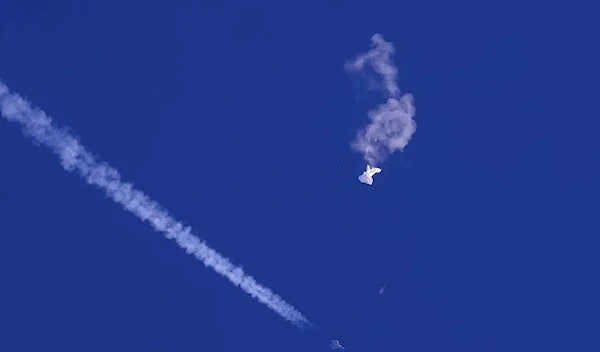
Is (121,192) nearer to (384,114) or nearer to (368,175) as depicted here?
(368,175)

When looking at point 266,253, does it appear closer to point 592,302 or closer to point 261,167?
point 261,167

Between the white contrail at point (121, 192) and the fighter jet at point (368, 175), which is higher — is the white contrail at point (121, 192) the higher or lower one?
the lower one

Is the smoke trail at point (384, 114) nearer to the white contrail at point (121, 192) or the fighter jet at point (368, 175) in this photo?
the fighter jet at point (368, 175)

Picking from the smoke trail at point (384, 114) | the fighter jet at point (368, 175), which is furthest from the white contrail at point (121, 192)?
the smoke trail at point (384, 114)

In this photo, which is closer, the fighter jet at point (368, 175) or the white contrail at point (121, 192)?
the white contrail at point (121, 192)

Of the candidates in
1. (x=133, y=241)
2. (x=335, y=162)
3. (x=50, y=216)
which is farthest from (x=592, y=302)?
(x=50, y=216)

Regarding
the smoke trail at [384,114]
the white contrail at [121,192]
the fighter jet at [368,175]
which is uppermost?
the smoke trail at [384,114]

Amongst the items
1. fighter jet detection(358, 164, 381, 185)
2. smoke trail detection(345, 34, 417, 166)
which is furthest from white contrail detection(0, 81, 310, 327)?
smoke trail detection(345, 34, 417, 166)
